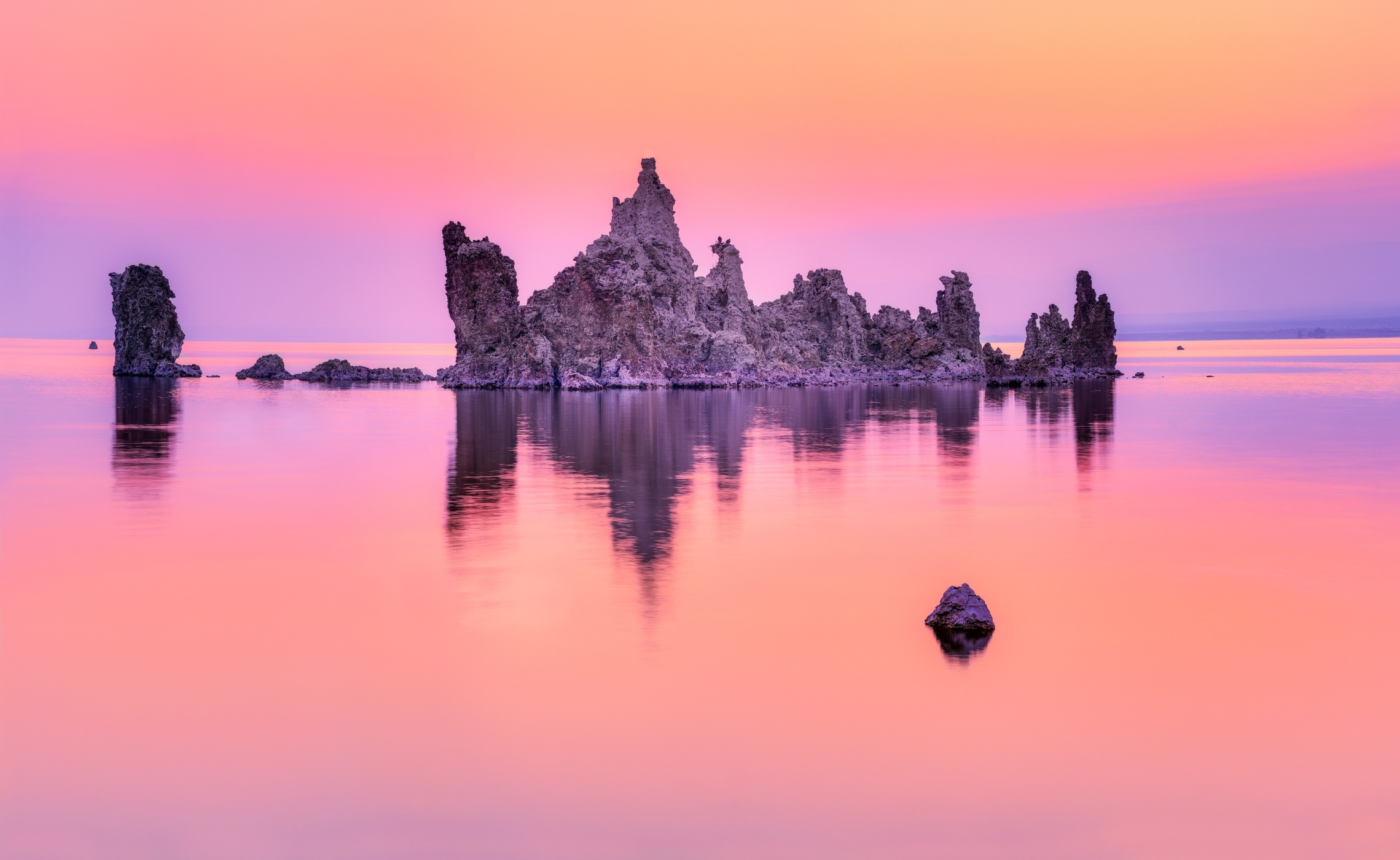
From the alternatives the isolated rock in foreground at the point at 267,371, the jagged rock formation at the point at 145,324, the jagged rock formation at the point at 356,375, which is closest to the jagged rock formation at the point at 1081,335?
the jagged rock formation at the point at 356,375

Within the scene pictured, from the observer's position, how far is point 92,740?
11.5 meters

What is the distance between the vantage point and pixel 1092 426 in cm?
5516

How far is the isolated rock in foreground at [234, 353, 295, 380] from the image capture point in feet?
443

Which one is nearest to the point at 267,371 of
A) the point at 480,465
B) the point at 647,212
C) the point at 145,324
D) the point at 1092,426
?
the point at 145,324

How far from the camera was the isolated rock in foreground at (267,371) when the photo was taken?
5310 inches

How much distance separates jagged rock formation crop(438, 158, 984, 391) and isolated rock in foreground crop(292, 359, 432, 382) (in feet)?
41.8

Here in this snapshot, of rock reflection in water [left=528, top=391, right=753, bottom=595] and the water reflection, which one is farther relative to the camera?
the water reflection

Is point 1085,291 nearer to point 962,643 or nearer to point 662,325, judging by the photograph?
point 662,325

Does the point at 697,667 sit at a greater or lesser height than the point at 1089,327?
lesser

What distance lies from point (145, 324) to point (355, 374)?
2309 centimetres

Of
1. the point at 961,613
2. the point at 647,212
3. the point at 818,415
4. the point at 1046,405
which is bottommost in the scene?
the point at 961,613

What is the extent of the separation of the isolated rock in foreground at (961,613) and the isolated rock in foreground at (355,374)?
120 m

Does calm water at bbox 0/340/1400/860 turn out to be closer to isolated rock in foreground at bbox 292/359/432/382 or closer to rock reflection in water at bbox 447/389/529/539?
rock reflection in water at bbox 447/389/529/539

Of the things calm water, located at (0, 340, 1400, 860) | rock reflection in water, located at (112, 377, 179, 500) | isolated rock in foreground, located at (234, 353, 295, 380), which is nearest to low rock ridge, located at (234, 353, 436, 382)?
isolated rock in foreground, located at (234, 353, 295, 380)
